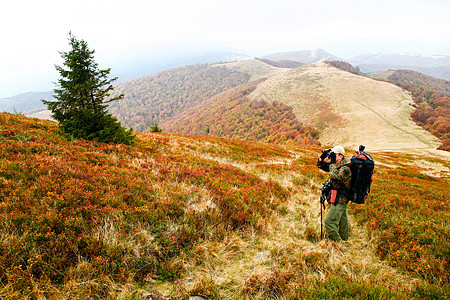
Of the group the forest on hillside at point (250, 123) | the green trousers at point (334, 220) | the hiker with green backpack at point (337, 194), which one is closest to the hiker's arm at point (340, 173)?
the hiker with green backpack at point (337, 194)

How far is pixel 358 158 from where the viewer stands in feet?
16.5

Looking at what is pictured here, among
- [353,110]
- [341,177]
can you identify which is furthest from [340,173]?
[353,110]

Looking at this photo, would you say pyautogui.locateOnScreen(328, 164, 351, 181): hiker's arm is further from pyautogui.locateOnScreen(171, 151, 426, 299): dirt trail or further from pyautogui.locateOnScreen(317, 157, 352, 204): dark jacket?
pyautogui.locateOnScreen(171, 151, 426, 299): dirt trail

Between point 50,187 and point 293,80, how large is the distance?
556 ft

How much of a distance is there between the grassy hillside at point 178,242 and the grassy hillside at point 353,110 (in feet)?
215

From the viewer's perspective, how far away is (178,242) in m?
4.19

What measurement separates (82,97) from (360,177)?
11.8m

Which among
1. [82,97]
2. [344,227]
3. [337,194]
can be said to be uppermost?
[82,97]

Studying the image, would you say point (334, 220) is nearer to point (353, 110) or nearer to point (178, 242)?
point (178, 242)

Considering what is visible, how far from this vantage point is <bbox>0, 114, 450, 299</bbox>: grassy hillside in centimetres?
314

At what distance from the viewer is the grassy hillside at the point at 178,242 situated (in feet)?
10.3

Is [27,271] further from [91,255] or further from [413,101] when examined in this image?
[413,101]

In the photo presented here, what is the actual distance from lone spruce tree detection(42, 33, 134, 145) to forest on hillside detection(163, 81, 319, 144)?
7999cm

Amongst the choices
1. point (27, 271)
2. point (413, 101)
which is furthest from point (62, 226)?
point (413, 101)
